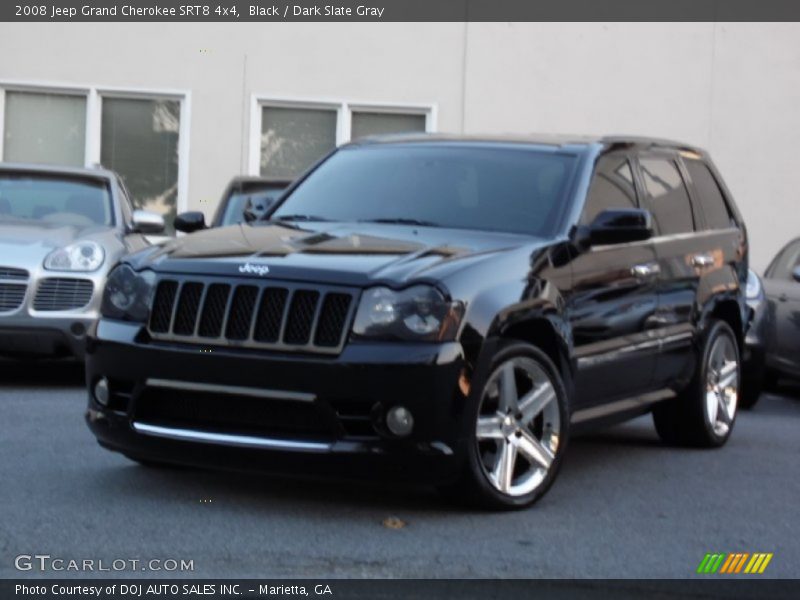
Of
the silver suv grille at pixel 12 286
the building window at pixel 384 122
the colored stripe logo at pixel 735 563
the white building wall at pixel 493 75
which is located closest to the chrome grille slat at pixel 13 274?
the silver suv grille at pixel 12 286

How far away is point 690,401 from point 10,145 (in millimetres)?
11256

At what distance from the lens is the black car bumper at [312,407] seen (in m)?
6.36

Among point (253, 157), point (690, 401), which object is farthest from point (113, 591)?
point (253, 157)

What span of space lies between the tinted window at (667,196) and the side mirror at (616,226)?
1.05 metres

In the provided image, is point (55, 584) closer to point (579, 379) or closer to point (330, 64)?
point (579, 379)

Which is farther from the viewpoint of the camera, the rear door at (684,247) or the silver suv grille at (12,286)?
the silver suv grille at (12,286)

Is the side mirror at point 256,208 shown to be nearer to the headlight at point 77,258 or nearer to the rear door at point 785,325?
the headlight at point 77,258

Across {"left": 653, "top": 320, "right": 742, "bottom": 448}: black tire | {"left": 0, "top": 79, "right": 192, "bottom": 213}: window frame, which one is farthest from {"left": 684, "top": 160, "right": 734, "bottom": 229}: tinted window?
{"left": 0, "top": 79, "right": 192, "bottom": 213}: window frame

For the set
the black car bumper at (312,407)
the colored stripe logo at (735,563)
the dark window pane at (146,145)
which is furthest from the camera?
the dark window pane at (146,145)

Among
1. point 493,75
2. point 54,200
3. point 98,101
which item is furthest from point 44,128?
point 54,200

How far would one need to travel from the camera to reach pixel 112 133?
60.3 feet

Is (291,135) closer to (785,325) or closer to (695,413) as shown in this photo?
(785,325)

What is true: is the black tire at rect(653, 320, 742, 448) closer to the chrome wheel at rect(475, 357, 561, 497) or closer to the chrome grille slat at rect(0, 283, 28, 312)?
the chrome wheel at rect(475, 357, 561, 497)
